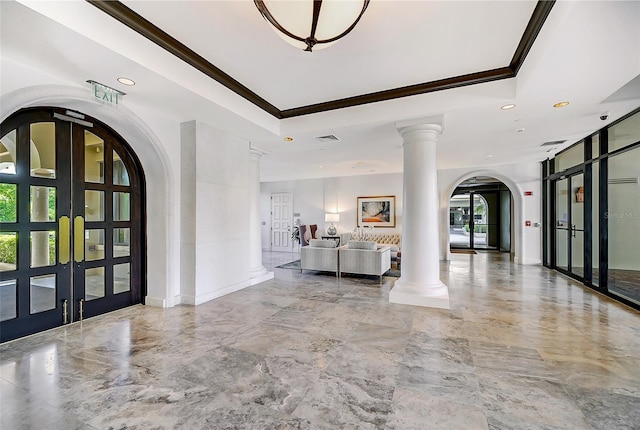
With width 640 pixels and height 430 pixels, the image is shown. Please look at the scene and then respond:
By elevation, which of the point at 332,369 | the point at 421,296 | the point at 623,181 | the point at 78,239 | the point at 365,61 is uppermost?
the point at 365,61

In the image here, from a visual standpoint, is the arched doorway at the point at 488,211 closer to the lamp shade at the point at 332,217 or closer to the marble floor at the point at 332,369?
the lamp shade at the point at 332,217

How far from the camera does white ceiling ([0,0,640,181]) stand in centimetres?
234

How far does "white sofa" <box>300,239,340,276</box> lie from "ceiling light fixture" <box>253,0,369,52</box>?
4.71 metres

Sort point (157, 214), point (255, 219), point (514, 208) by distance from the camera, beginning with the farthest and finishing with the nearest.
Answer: point (514, 208), point (255, 219), point (157, 214)

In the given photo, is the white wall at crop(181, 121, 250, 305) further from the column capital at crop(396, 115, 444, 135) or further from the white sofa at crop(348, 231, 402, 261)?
the white sofa at crop(348, 231, 402, 261)

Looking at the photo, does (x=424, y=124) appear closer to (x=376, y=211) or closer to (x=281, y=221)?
(x=376, y=211)

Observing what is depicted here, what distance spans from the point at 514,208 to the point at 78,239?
1042cm

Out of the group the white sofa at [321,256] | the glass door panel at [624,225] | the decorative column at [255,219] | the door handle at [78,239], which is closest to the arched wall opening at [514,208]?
the glass door panel at [624,225]

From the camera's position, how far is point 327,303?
4441 millimetres

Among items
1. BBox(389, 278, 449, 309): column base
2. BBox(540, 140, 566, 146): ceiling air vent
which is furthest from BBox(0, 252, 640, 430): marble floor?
BBox(540, 140, 566, 146): ceiling air vent

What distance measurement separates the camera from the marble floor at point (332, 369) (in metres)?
1.90

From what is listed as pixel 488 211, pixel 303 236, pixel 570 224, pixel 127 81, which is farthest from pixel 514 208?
pixel 127 81

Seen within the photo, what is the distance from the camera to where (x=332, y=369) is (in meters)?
2.49

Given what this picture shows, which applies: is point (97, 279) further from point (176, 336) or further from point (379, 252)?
point (379, 252)
